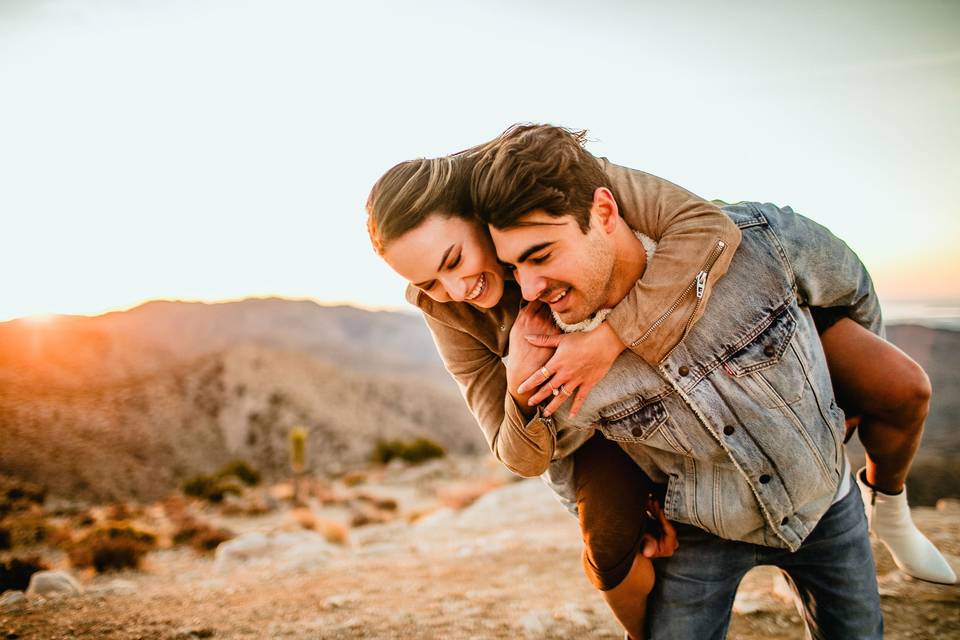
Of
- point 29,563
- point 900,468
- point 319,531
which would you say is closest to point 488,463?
point 319,531

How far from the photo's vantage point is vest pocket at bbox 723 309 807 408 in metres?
1.84

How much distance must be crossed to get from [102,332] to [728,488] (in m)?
43.3

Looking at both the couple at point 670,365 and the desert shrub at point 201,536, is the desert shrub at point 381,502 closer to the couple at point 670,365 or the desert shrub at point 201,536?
the desert shrub at point 201,536

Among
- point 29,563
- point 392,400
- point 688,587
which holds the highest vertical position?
point 688,587

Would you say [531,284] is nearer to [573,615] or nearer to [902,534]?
[902,534]

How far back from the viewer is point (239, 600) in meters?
4.31

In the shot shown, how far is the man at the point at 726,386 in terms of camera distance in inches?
72.7

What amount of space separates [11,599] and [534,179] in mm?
5076

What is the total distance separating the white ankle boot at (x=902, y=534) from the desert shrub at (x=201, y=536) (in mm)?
8724

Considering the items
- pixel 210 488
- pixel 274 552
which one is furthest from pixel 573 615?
pixel 210 488

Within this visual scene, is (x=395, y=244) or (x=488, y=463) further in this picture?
(x=488, y=463)

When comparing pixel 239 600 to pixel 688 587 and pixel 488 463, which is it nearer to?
pixel 688 587

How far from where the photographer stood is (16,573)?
5.16 metres

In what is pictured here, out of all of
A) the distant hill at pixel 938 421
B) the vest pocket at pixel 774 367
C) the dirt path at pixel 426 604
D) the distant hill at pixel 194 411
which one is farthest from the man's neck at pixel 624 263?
the distant hill at pixel 194 411
